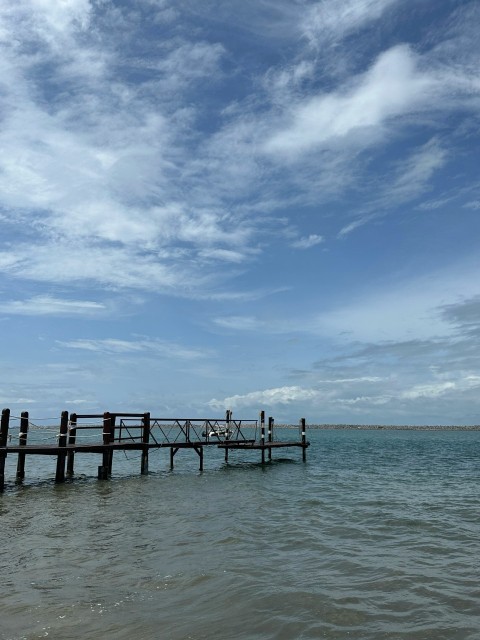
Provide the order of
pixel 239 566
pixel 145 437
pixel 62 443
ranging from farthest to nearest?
1. pixel 145 437
2. pixel 62 443
3. pixel 239 566

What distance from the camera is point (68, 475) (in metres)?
28.7

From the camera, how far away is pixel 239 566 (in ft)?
36.4

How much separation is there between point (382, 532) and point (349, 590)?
17.9ft

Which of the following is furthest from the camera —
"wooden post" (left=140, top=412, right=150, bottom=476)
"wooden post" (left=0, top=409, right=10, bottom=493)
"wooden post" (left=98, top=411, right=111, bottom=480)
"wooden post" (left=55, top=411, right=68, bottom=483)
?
"wooden post" (left=140, top=412, right=150, bottom=476)

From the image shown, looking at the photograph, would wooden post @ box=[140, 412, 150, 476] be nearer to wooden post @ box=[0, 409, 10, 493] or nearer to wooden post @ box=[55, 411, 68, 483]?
wooden post @ box=[55, 411, 68, 483]

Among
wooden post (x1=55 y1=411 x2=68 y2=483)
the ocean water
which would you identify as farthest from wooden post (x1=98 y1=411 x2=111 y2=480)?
the ocean water

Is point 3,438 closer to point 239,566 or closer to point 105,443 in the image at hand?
point 105,443

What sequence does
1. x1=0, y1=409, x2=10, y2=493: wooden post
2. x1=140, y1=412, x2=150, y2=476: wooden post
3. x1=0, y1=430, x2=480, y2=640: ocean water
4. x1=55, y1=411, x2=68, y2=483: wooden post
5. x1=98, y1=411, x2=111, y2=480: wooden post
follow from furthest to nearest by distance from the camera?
1. x1=140, y1=412, x2=150, y2=476: wooden post
2. x1=98, y1=411, x2=111, y2=480: wooden post
3. x1=55, y1=411, x2=68, y2=483: wooden post
4. x1=0, y1=409, x2=10, y2=493: wooden post
5. x1=0, y1=430, x2=480, y2=640: ocean water

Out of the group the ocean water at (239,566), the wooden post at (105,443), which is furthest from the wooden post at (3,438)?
the wooden post at (105,443)

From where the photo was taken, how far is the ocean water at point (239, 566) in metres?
7.95

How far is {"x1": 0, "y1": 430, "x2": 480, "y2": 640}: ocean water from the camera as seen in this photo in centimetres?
795

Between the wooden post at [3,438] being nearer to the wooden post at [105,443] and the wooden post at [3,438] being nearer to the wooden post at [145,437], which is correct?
the wooden post at [105,443]

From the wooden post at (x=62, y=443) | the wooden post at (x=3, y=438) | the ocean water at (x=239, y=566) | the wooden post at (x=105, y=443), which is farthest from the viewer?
the wooden post at (x=105, y=443)

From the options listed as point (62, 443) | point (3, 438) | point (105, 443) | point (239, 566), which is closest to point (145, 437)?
point (105, 443)
